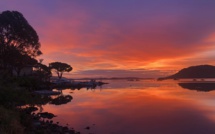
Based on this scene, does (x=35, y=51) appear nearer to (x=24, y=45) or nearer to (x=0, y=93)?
(x=24, y=45)

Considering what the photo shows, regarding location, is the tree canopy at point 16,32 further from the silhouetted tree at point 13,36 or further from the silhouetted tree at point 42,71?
the silhouetted tree at point 42,71

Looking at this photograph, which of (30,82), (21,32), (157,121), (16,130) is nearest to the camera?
(16,130)

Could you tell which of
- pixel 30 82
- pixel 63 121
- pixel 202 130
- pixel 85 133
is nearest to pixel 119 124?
pixel 85 133

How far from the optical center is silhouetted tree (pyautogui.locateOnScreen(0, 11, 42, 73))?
46062 millimetres

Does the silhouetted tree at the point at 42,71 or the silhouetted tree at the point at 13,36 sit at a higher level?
the silhouetted tree at the point at 13,36

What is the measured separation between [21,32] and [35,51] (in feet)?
19.0

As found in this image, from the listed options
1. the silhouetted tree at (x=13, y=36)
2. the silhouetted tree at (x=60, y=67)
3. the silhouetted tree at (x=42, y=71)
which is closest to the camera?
the silhouetted tree at (x=13, y=36)

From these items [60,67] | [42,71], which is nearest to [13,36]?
[42,71]

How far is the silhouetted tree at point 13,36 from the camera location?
4606 cm

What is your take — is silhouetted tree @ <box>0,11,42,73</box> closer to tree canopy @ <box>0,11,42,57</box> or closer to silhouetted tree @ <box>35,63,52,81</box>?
tree canopy @ <box>0,11,42,57</box>

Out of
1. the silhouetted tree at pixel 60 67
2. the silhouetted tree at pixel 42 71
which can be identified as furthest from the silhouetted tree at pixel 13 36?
the silhouetted tree at pixel 60 67

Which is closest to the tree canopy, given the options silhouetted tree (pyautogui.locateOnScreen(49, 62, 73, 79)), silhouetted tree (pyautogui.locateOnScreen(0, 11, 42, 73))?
silhouetted tree (pyautogui.locateOnScreen(0, 11, 42, 73))

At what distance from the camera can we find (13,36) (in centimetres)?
4716

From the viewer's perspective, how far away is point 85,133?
50.9ft
